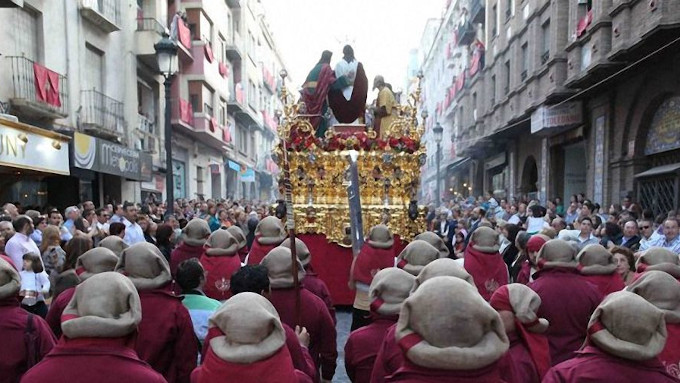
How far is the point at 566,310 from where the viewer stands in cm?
408

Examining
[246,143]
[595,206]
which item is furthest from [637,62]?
[246,143]

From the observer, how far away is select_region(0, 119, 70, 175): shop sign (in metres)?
9.43

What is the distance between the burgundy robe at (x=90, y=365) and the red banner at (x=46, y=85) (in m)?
11.3

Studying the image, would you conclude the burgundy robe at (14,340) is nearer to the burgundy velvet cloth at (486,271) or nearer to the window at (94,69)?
the burgundy velvet cloth at (486,271)

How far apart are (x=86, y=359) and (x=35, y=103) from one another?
11.1 meters

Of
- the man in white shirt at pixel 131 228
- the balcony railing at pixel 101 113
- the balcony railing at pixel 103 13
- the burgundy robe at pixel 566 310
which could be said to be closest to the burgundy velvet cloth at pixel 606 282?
the burgundy robe at pixel 566 310

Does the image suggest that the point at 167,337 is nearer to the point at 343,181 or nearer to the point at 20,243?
the point at 20,243

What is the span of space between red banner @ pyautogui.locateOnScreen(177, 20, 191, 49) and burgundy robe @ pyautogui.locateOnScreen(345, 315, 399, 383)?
18.2m

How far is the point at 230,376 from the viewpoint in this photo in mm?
2467

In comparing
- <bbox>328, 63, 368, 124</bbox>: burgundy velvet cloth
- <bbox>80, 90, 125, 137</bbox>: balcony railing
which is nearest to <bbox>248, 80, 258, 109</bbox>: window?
<bbox>80, 90, 125, 137</bbox>: balcony railing

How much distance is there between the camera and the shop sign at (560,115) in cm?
1567

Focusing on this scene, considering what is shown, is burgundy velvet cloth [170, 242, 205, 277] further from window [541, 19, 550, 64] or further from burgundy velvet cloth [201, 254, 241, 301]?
window [541, 19, 550, 64]

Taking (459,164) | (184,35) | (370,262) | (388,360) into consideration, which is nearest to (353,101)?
(370,262)

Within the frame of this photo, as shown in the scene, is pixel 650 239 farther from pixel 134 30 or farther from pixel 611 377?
pixel 134 30
